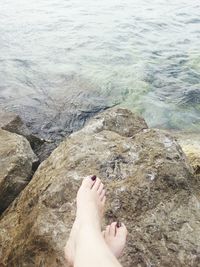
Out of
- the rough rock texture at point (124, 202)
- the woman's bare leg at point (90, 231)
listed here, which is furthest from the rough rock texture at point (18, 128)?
the woman's bare leg at point (90, 231)

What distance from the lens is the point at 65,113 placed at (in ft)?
23.1

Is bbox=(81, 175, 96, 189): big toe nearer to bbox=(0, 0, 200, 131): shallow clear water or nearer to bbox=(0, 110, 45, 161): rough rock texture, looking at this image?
bbox=(0, 110, 45, 161): rough rock texture

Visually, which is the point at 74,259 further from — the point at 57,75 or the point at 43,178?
the point at 57,75

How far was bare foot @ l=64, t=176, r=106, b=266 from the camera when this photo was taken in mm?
3061

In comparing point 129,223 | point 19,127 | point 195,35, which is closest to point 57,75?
point 19,127

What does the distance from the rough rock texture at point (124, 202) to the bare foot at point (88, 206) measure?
0.26 feet

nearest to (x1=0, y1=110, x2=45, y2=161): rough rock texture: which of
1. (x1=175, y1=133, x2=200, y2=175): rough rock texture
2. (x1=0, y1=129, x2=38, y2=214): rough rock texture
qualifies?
(x1=0, y1=129, x2=38, y2=214): rough rock texture

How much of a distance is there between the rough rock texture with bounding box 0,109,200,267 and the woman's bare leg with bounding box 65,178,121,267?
0.10 m

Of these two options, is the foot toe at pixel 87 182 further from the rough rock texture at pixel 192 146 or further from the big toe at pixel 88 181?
the rough rock texture at pixel 192 146

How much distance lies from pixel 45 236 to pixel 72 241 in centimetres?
26

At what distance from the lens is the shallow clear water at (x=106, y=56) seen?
7559 mm

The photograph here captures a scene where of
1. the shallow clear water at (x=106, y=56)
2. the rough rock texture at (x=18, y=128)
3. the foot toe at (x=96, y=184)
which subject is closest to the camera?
the foot toe at (x=96, y=184)

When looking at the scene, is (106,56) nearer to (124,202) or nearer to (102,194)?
(102,194)

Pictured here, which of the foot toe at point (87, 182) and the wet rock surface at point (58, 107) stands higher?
the foot toe at point (87, 182)
